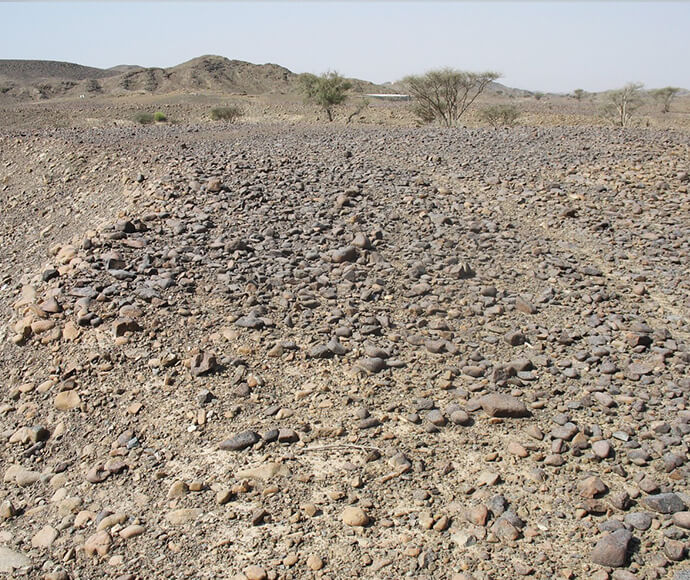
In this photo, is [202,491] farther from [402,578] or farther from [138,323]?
[138,323]

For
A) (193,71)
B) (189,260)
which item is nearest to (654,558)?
(189,260)

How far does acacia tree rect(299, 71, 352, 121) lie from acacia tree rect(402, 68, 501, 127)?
870 centimetres

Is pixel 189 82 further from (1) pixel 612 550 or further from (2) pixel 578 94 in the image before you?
(1) pixel 612 550

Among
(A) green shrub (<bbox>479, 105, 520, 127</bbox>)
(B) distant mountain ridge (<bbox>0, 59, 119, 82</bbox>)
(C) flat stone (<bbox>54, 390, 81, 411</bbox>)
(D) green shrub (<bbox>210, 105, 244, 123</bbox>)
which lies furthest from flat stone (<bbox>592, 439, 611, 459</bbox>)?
(B) distant mountain ridge (<bbox>0, 59, 119, 82</bbox>)

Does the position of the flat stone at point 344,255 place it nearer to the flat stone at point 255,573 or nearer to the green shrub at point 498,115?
Result: the flat stone at point 255,573

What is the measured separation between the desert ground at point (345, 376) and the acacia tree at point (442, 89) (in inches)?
587

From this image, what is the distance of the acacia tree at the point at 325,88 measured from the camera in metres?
30.8

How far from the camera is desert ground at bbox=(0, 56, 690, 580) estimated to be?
3086 millimetres

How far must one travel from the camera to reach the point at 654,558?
285cm

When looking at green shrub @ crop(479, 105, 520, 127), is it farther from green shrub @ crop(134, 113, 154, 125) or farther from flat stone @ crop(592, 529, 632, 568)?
flat stone @ crop(592, 529, 632, 568)

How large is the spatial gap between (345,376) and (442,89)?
64.4 ft

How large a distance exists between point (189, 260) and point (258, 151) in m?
3.48

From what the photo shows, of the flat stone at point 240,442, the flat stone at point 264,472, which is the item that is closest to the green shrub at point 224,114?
the flat stone at point 240,442

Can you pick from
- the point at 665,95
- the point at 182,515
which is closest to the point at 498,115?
the point at 665,95
